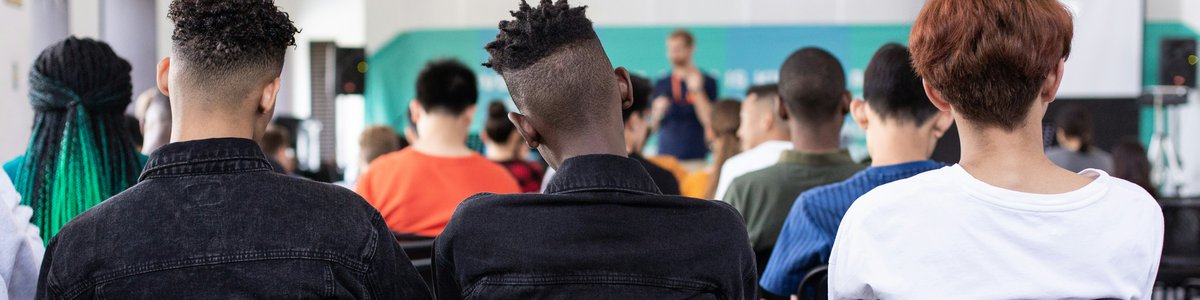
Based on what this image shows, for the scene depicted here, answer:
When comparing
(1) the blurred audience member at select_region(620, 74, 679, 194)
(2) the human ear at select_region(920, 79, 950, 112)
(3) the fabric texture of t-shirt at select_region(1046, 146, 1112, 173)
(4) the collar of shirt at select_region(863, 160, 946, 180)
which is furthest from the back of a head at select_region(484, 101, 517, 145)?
(2) the human ear at select_region(920, 79, 950, 112)

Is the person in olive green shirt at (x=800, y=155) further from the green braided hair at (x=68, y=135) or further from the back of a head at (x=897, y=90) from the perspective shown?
the green braided hair at (x=68, y=135)

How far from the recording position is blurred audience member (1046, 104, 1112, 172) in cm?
516

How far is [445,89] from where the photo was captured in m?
3.19

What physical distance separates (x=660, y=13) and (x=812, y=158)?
7572 millimetres

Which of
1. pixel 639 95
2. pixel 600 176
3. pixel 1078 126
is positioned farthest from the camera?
pixel 1078 126

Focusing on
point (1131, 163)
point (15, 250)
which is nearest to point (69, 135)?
point (15, 250)

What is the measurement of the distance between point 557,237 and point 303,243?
31 cm

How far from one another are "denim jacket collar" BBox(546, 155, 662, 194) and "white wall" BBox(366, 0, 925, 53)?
27.4 ft

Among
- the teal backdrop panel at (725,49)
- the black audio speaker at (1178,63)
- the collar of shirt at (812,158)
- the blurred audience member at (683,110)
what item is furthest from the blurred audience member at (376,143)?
the black audio speaker at (1178,63)

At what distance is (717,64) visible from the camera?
31.6 ft

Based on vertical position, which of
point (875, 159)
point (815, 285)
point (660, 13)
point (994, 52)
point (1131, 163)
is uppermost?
point (660, 13)

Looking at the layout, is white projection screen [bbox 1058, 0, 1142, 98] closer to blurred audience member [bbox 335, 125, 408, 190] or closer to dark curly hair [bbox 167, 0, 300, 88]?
blurred audience member [bbox 335, 125, 408, 190]

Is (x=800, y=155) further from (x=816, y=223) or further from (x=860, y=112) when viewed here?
(x=816, y=223)

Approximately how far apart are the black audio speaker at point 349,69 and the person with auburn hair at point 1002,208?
8.60m
